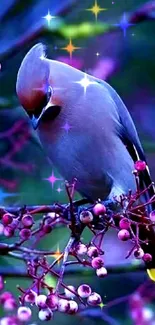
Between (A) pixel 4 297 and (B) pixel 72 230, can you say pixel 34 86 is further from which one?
(A) pixel 4 297

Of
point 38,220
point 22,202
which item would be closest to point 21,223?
point 38,220

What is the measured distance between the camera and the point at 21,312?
104 cm

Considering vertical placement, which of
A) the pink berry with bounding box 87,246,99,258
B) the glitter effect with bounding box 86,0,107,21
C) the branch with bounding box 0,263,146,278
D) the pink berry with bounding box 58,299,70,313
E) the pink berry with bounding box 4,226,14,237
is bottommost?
the branch with bounding box 0,263,146,278

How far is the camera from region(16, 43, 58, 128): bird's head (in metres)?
1.11

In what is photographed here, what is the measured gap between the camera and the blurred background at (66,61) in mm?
1190

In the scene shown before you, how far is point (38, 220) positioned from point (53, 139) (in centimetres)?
18

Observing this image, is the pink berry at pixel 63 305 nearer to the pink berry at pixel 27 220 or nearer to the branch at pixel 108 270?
the pink berry at pixel 27 220

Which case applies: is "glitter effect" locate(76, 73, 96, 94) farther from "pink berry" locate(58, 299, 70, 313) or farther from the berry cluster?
"pink berry" locate(58, 299, 70, 313)

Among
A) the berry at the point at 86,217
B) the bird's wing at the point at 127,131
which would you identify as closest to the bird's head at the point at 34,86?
the bird's wing at the point at 127,131

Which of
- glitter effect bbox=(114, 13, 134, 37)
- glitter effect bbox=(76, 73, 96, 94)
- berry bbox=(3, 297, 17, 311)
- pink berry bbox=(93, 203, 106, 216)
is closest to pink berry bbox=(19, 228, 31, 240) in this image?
pink berry bbox=(93, 203, 106, 216)

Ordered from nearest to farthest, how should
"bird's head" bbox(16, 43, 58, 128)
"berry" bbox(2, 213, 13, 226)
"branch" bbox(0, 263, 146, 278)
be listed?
"berry" bbox(2, 213, 13, 226), "bird's head" bbox(16, 43, 58, 128), "branch" bbox(0, 263, 146, 278)

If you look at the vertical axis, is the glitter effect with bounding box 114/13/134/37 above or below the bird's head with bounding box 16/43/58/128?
above

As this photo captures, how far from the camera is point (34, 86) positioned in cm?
111

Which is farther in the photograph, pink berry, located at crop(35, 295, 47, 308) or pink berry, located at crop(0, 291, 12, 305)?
pink berry, located at crop(0, 291, 12, 305)
